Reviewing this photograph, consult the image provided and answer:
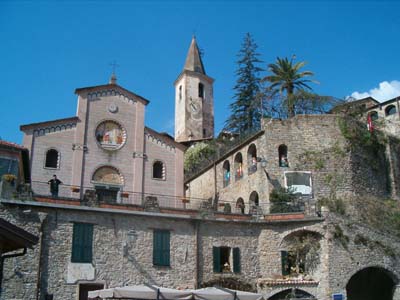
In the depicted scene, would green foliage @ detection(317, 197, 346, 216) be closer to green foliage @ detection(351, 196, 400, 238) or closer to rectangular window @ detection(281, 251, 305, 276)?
green foliage @ detection(351, 196, 400, 238)

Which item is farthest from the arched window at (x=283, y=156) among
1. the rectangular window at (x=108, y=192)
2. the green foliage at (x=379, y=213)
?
the rectangular window at (x=108, y=192)

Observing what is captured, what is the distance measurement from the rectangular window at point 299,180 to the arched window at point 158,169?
25.1ft

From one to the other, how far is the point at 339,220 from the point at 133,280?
36.4 ft

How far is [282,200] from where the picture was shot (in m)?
28.5

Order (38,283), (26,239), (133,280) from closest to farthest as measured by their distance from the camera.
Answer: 1. (26,239)
2. (38,283)
3. (133,280)

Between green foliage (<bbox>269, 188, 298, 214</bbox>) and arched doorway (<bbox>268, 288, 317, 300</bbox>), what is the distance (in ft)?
14.9

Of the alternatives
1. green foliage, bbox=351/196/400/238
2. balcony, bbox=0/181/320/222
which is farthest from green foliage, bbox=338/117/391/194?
balcony, bbox=0/181/320/222

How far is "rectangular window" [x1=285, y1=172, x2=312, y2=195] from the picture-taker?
29.5 meters

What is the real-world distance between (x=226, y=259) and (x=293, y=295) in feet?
12.8

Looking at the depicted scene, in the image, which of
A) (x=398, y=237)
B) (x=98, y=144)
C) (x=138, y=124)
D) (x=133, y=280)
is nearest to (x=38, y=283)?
(x=133, y=280)

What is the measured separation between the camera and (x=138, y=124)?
31203 mm

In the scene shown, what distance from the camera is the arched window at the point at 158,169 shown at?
102ft

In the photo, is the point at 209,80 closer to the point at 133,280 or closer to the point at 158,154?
the point at 158,154

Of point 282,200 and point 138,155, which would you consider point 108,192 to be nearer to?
point 138,155
